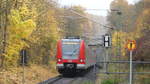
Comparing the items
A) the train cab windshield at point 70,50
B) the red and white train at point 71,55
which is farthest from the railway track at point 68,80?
the train cab windshield at point 70,50

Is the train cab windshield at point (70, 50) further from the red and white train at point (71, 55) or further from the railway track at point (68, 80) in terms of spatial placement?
the railway track at point (68, 80)

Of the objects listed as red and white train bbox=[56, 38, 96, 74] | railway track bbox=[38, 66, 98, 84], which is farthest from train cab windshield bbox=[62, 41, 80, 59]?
railway track bbox=[38, 66, 98, 84]

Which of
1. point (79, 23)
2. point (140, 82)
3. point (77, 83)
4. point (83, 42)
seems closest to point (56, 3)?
point (83, 42)

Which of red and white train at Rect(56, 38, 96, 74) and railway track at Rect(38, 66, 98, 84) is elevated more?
red and white train at Rect(56, 38, 96, 74)

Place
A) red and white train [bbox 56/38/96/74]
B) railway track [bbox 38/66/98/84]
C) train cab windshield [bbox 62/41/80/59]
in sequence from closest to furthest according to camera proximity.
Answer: railway track [bbox 38/66/98/84] < red and white train [bbox 56/38/96/74] < train cab windshield [bbox 62/41/80/59]

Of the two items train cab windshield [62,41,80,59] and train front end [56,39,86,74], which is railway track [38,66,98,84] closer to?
train front end [56,39,86,74]

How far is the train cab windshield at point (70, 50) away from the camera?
28828 millimetres

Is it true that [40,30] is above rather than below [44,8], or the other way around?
below

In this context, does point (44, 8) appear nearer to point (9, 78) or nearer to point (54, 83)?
point (54, 83)

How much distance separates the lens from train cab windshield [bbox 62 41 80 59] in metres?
28.8

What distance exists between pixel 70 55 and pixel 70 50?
15.5 inches

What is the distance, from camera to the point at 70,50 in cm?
2894

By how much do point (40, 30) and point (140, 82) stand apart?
46.7 feet

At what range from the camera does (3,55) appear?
19734mm
